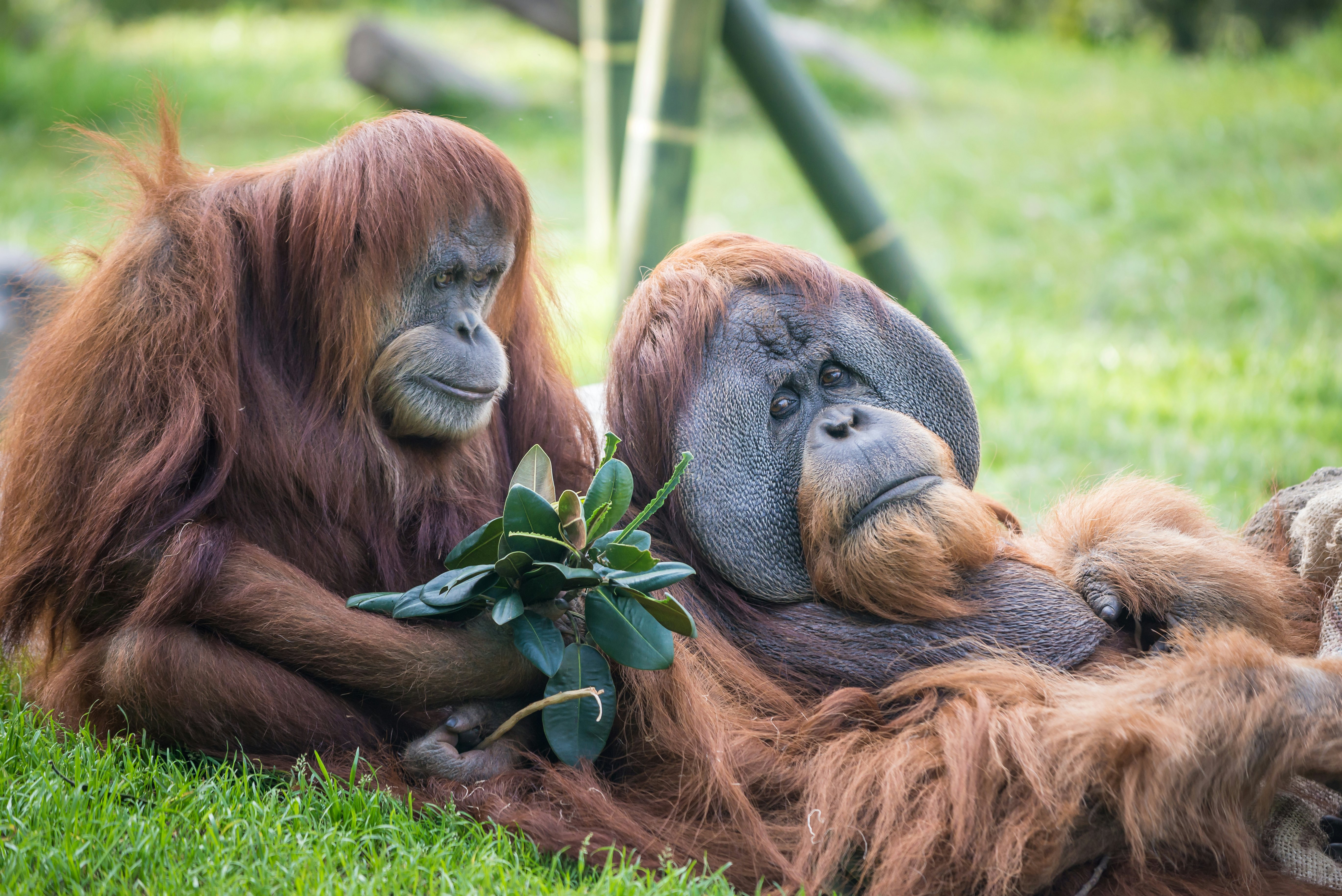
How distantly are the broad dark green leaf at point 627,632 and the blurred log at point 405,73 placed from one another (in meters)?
7.09

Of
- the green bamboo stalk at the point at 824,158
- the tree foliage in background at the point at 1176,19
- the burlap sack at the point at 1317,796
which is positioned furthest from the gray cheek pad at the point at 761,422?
the tree foliage in background at the point at 1176,19

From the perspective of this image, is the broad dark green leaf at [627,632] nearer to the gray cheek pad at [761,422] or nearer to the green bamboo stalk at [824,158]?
the gray cheek pad at [761,422]

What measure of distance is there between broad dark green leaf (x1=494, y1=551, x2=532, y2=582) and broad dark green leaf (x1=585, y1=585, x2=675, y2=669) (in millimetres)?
114

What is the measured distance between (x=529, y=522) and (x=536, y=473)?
0.16 meters

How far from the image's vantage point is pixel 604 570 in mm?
1844

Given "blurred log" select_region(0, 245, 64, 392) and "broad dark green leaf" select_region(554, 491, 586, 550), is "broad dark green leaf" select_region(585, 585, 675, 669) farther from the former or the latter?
"blurred log" select_region(0, 245, 64, 392)

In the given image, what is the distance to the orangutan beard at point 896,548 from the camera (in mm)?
1976

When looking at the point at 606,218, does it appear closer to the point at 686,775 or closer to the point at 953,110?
the point at 686,775

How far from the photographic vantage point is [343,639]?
5.80ft

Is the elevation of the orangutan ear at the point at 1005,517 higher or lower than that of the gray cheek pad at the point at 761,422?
lower

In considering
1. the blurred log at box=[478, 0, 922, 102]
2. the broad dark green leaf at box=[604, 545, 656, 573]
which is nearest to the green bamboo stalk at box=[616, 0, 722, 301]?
the broad dark green leaf at box=[604, 545, 656, 573]

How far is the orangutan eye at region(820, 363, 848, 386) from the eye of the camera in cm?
215

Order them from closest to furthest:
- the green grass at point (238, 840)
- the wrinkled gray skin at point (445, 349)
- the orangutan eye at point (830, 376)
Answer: the green grass at point (238, 840)
the wrinkled gray skin at point (445, 349)
the orangutan eye at point (830, 376)

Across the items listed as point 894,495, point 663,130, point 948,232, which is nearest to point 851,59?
point 948,232
